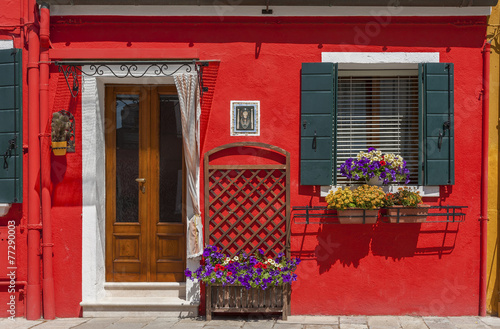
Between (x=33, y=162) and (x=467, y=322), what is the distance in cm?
489

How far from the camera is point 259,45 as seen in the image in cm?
548

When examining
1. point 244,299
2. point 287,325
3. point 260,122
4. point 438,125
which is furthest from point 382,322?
point 260,122

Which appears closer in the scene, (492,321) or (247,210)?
(492,321)

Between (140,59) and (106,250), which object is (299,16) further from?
(106,250)

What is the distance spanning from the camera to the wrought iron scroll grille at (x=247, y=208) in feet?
17.7

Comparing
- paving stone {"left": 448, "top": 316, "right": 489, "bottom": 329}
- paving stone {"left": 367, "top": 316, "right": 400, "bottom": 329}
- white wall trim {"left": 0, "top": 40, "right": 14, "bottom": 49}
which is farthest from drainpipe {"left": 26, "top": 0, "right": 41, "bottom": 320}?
paving stone {"left": 448, "top": 316, "right": 489, "bottom": 329}

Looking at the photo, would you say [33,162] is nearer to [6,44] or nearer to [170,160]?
[6,44]

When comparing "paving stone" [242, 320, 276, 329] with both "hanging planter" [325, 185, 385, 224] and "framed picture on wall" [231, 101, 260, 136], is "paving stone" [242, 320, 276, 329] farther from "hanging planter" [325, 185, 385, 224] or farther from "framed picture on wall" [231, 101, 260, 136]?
"framed picture on wall" [231, 101, 260, 136]

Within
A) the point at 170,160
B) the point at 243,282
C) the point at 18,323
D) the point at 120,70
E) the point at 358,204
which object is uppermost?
the point at 120,70

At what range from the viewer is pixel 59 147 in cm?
534

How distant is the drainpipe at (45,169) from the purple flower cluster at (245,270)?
4.95 feet

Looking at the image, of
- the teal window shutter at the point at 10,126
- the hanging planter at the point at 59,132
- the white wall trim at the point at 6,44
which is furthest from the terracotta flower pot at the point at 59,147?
the white wall trim at the point at 6,44

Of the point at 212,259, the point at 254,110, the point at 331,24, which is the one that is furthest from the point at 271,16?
the point at 212,259

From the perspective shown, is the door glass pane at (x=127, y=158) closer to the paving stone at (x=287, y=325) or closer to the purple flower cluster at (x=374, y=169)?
the paving stone at (x=287, y=325)
